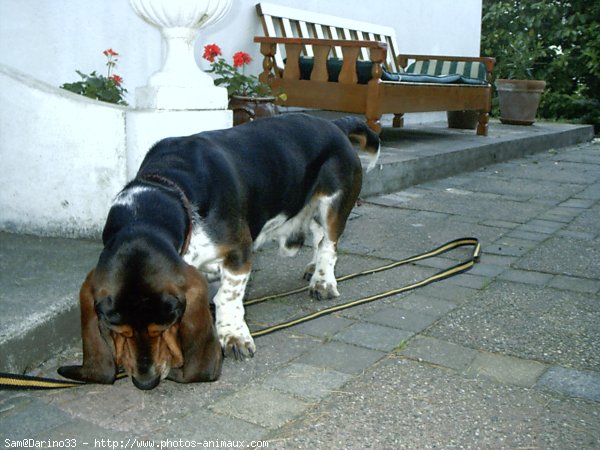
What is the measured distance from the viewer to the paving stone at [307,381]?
2662 mm

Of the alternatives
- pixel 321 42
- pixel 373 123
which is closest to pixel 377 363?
pixel 373 123

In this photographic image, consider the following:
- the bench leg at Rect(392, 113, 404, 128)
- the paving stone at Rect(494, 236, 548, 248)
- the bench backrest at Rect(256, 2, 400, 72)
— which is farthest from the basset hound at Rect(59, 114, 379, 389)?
the bench leg at Rect(392, 113, 404, 128)

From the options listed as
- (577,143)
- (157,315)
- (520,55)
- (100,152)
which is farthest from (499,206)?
(520,55)

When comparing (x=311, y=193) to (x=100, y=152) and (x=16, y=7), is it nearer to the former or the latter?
(x=100, y=152)

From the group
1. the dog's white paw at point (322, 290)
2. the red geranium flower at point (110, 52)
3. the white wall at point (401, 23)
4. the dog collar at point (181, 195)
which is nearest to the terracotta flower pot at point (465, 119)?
the white wall at point (401, 23)

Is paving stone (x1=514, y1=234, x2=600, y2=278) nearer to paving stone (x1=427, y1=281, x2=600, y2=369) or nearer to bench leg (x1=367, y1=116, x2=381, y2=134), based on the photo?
paving stone (x1=427, y1=281, x2=600, y2=369)

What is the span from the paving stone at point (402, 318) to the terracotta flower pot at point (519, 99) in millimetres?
8474

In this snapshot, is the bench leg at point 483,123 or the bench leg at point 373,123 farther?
the bench leg at point 483,123

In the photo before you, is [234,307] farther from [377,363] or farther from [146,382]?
[146,382]

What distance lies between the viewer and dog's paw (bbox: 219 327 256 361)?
2.97 m

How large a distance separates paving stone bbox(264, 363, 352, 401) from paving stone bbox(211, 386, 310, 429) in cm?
6

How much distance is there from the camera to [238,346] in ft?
9.77

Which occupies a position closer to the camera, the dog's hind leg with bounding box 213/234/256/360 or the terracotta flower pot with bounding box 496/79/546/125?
the dog's hind leg with bounding box 213/234/256/360

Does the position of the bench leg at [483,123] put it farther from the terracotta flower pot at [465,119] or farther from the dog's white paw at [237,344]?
the dog's white paw at [237,344]
